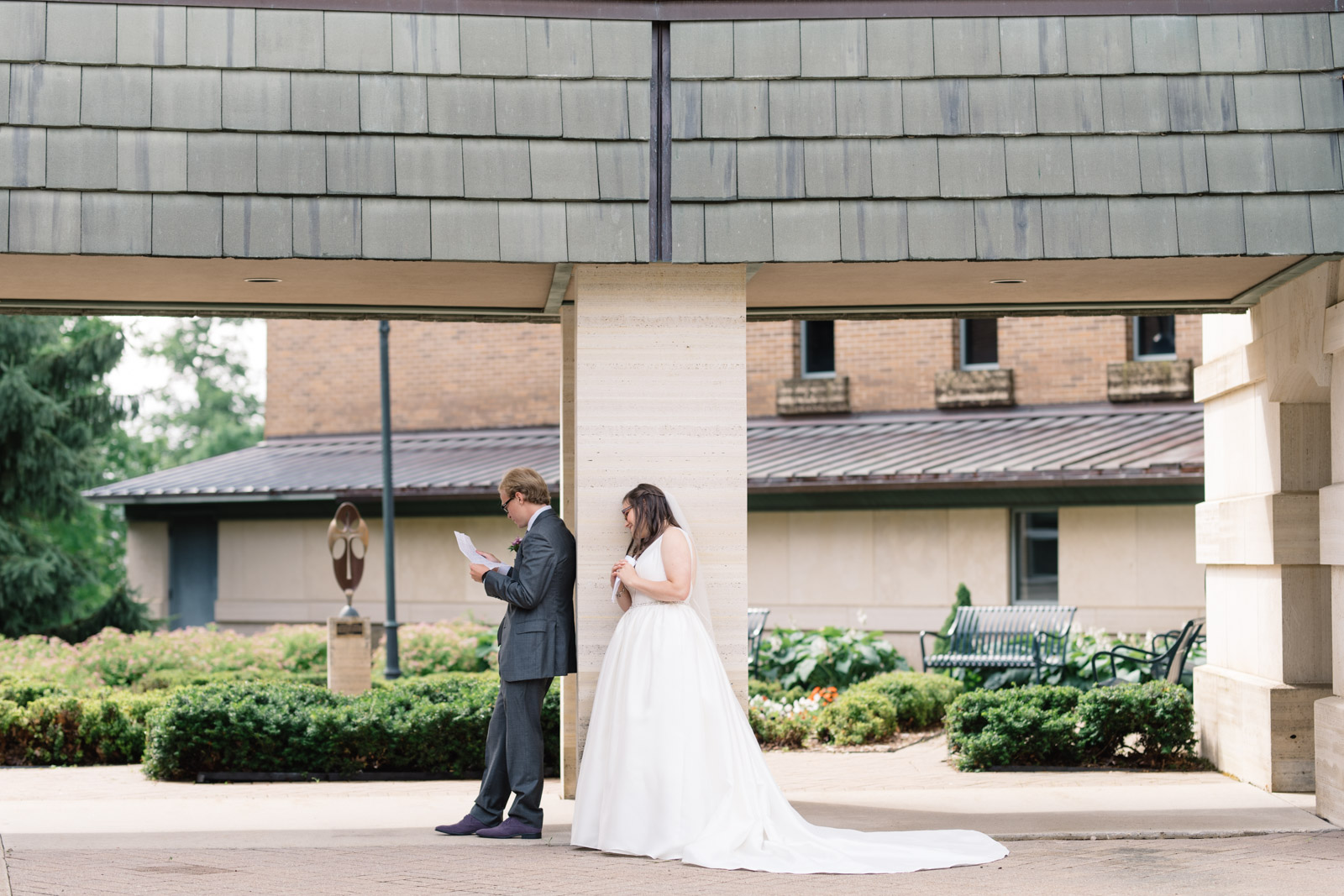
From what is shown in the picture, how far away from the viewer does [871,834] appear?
22.5 ft

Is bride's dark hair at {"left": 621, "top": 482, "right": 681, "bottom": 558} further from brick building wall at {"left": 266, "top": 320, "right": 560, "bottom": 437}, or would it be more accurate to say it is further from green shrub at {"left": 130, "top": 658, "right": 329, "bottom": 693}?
brick building wall at {"left": 266, "top": 320, "right": 560, "bottom": 437}

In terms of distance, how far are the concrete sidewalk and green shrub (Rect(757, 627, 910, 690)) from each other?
12.9 ft

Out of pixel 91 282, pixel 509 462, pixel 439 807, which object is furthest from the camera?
pixel 509 462

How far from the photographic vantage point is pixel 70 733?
11.2m

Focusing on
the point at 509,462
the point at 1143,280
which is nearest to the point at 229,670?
the point at 509,462

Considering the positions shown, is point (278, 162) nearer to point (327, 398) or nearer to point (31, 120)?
point (31, 120)

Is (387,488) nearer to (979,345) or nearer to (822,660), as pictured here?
(822,660)

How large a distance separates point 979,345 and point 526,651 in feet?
46.9

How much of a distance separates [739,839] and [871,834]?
76 centimetres

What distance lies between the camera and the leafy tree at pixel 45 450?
21.1 m

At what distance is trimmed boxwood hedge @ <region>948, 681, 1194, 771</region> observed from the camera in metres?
9.89

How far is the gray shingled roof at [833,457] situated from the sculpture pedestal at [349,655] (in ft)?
20.0

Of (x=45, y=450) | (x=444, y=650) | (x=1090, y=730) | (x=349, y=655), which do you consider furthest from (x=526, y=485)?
(x=45, y=450)

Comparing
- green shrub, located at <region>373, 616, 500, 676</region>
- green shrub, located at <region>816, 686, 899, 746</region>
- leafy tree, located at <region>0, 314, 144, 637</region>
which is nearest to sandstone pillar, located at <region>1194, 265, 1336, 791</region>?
green shrub, located at <region>816, 686, 899, 746</region>
